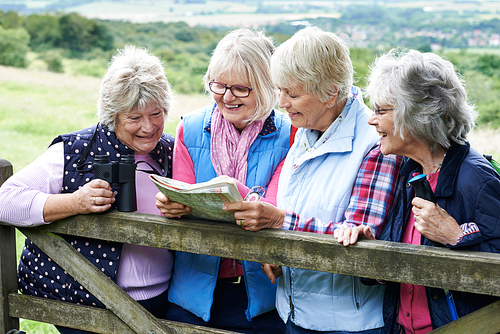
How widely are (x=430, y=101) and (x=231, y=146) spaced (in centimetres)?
99

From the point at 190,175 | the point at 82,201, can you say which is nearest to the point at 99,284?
the point at 82,201

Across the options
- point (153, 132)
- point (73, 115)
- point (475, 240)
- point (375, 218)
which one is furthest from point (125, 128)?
point (73, 115)

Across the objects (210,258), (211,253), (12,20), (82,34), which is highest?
(12,20)

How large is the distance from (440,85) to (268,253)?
0.94m

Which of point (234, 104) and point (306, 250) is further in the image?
point (234, 104)

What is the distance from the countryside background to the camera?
16.0 meters

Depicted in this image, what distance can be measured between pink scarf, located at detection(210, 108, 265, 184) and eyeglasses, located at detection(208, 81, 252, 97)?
161mm

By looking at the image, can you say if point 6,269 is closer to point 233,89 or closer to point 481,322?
point 233,89

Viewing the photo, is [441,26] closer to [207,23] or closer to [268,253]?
[207,23]

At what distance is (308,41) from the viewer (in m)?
2.05

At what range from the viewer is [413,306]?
2.00 meters

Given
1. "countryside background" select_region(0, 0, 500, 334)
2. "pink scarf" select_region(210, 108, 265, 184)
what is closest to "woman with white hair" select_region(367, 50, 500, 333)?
"pink scarf" select_region(210, 108, 265, 184)

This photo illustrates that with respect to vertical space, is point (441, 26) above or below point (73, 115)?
above

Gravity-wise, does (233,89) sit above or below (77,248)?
above
